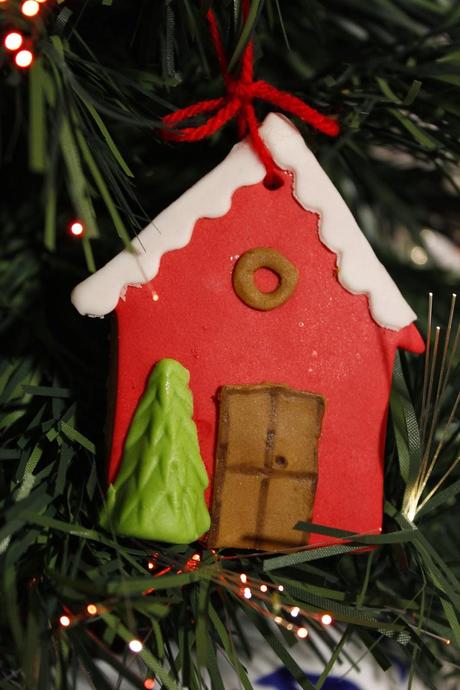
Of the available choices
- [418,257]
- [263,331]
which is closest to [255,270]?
[263,331]

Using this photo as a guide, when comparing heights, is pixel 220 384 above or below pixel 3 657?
above

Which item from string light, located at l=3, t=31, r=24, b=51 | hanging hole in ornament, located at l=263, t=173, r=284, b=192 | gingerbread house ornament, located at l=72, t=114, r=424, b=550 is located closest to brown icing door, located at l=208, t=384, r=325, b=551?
gingerbread house ornament, located at l=72, t=114, r=424, b=550

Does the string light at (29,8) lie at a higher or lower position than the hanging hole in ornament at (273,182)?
higher

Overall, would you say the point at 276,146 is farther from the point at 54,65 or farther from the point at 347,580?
the point at 347,580

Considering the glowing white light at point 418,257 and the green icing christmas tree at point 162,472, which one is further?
the glowing white light at point 418,257

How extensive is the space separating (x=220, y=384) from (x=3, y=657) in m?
0.23

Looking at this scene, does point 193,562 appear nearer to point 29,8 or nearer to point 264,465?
point 264,465

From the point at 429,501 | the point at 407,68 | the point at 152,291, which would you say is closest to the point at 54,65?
the point at 152,291

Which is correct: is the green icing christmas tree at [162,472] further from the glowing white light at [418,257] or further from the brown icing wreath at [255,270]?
the glowing white light at [418,257]

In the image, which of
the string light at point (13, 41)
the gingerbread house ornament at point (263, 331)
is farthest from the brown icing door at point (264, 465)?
the string light at point (13, 41)

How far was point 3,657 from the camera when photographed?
1.67 feet

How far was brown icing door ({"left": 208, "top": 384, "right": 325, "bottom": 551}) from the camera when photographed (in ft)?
1.70

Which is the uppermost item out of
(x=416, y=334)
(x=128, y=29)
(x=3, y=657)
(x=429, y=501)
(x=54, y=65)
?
(x=128, y=29)

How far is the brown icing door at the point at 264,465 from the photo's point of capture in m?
0.52
